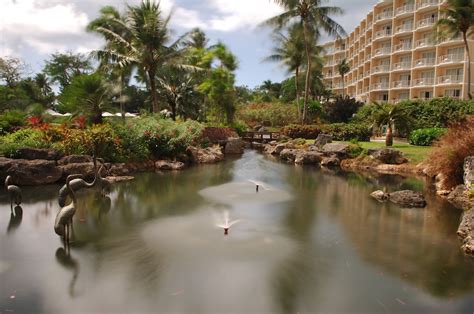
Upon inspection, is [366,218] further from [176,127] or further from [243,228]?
[176,127]

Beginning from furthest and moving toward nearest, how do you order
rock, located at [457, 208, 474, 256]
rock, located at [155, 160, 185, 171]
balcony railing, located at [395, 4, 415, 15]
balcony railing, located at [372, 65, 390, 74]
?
balcony railing, located at [372, 65, 390, 74], balcony railing, located at [395, 4, 415, 15], rock, located at [155, 160, 185, 171], rock, located at [457, 208, 474, 256]

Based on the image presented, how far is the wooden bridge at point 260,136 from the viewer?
3432cm

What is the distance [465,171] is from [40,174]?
1509cm

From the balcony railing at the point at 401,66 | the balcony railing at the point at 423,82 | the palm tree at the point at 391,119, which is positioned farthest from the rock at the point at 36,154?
the balcony railing at the point at 401,66

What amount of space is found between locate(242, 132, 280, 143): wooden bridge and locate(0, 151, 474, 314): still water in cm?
2233

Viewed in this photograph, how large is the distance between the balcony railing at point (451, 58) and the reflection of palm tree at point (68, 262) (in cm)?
4828

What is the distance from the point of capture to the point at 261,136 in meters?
35.0

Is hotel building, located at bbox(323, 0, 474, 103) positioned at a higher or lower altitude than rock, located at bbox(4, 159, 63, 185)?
higher

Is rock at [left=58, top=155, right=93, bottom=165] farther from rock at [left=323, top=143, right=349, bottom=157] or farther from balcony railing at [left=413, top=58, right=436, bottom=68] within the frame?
balcony railing at [left=413, top=58, right=436, bottom=68]

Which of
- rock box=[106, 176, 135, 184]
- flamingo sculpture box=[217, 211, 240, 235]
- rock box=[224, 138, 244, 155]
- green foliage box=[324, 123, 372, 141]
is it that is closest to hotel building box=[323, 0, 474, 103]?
green foliage box=[324, 123, 372, 141]

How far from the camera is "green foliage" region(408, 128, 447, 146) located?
23.6 metres

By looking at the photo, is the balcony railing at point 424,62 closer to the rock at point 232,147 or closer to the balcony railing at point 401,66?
the balcony railing at point 401,66

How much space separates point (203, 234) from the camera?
822 cm

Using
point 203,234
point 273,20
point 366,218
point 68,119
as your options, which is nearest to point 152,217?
point 203,234
